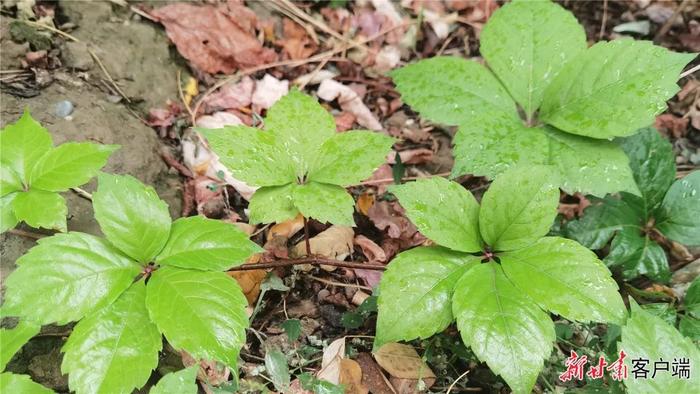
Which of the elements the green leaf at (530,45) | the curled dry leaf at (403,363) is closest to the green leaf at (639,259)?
the green leaf at (530,45)

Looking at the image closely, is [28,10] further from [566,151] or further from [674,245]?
[674,245]

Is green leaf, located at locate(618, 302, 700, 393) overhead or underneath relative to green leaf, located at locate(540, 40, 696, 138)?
underneath

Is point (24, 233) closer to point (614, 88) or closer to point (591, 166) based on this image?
point (591, 166)

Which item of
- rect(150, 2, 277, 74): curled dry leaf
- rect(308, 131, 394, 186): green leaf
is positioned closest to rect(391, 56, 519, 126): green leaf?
rect(308, 131, 394, 186): green leaf

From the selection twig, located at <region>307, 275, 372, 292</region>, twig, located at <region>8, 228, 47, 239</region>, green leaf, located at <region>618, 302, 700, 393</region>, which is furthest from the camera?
twig, located at <region>307, 275, 372, 292</region>

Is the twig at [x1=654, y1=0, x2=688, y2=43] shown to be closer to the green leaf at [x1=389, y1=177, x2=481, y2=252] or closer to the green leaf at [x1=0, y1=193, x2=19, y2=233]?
the green leaf at [x1=389, y1=177, x2=481, y2=252]

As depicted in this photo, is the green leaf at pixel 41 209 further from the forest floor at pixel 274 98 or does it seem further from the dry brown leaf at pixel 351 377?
the dry brown leaf at pixel 351 377
